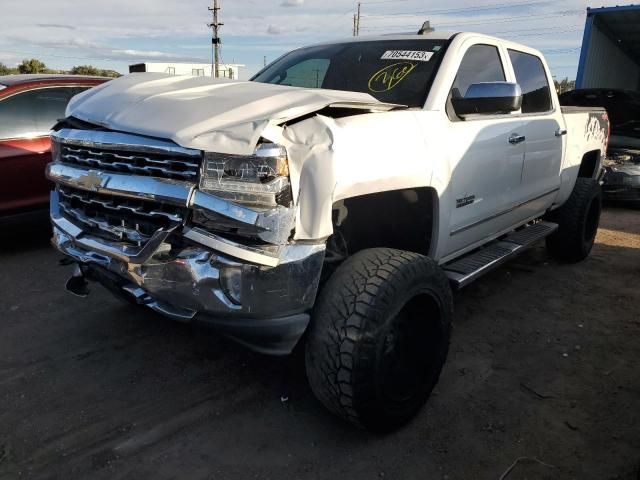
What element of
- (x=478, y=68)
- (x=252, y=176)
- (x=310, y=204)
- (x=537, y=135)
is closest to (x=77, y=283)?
(x=252, y=176)

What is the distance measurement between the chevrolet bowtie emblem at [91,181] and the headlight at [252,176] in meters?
0.65

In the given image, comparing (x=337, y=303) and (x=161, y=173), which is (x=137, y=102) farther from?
(x=337, y=303)

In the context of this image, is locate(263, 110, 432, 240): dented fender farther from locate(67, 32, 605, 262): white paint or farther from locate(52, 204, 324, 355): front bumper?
locate(52, 204, 324, 355): front bumper

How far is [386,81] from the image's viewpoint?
11.0 ft

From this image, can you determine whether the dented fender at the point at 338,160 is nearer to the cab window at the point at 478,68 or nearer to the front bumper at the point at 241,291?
the front bumper at the point at 241,291

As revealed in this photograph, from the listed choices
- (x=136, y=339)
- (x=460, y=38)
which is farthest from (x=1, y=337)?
(x=460, y=38)

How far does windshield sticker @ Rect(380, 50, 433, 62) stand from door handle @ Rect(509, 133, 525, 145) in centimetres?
84

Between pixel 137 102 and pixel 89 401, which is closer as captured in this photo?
pixel 137 102

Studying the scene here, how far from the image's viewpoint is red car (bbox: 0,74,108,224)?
16.8 feet

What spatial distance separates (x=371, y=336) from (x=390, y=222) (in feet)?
3.07

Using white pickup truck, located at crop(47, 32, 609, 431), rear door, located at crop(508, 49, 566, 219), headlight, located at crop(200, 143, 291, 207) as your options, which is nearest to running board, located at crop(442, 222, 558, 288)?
white pickup truck, located at crop(47, 32, 609, 431)

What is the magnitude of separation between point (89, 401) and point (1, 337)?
3.69ft

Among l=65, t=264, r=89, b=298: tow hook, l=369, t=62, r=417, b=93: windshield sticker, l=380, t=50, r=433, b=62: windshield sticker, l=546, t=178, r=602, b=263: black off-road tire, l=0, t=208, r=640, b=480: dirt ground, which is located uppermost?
l=380, t=50, r=433, b=62: windshield sticker

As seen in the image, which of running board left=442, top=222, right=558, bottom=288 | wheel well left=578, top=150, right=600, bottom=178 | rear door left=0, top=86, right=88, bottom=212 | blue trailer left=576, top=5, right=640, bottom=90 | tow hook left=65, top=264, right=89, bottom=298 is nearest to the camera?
tow hook left=65, top=264, right=89, bottom=298
